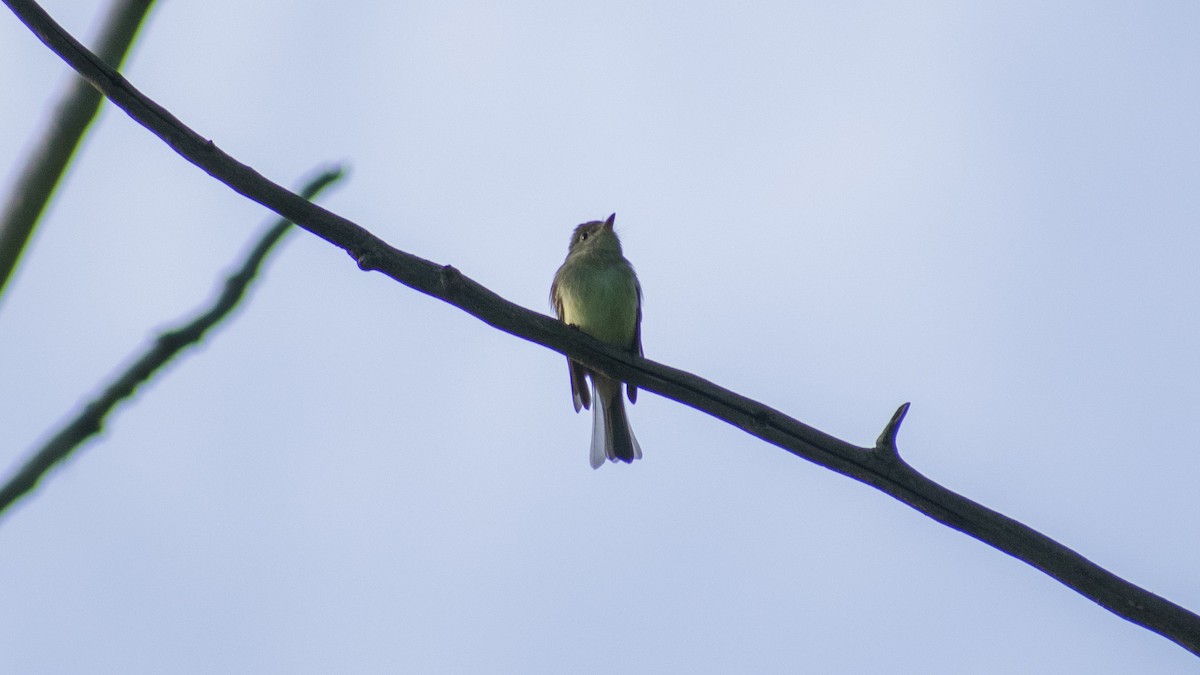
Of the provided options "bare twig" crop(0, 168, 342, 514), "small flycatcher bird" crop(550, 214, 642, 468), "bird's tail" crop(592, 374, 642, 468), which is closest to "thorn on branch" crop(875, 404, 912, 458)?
"bare twig" crop(0, 168, 342, 514)

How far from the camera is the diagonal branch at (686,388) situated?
3.14 meters

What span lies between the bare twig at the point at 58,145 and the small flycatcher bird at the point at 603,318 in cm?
517

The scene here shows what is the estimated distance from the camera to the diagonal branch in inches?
123

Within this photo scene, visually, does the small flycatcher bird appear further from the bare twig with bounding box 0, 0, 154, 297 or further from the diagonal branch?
the bare twig with bounding box 0, 0, 154, 297

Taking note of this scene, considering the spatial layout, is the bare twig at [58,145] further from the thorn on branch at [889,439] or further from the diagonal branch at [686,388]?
the thorn on branch at [889,439]

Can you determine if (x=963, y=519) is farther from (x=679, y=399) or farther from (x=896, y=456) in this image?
(x=679, y=399)

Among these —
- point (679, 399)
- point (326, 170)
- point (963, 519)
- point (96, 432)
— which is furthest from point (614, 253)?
point (96, 432)

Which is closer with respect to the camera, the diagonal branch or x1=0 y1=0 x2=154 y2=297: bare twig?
x1=0 y1=0 x2=154 y2=297: bare twig

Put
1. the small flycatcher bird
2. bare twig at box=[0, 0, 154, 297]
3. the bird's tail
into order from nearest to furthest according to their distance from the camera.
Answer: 1. bare twig at box=[0, 0, 154, 297]
2. the small flycatcher bird
3. the bird's tail

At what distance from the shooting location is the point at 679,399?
3.87 m

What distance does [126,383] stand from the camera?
1.98 m

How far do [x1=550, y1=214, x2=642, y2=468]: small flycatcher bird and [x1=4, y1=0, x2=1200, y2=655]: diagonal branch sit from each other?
3.22 m

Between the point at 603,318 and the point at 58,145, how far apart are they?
5.44 m

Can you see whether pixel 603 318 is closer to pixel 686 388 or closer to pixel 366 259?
pixel 686 388
